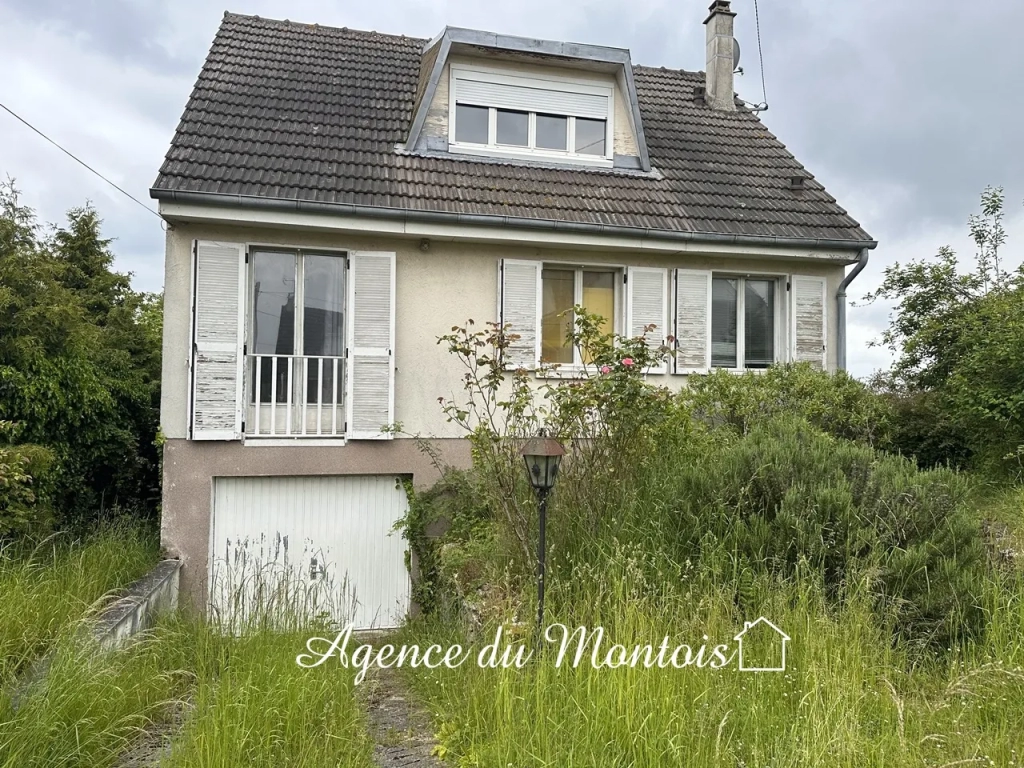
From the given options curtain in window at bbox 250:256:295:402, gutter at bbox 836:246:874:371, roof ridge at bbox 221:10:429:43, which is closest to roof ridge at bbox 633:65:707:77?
roof ridge at bbox 221:10:429:43

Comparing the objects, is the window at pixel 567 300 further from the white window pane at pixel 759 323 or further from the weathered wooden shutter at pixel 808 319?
the weathered wooden shutter at pixel 808 319

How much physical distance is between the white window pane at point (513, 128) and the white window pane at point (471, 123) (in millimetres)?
230

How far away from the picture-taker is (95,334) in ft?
28.5

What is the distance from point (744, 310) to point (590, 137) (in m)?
3.35

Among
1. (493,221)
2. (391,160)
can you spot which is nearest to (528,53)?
(391,160)

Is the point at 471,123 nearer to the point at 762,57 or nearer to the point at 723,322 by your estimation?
the point at 723,322

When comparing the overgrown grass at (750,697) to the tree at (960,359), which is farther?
the tree at (960,359)

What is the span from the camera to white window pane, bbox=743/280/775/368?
9875mm

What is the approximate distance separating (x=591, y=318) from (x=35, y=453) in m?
5.62

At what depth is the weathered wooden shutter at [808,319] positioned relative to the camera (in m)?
9.77

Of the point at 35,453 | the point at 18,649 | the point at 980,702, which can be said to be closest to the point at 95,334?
the point at 35,453

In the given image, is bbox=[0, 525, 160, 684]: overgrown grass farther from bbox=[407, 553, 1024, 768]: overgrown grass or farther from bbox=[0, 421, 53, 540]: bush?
bbox=[407, 553, 1024, 768]: overgrown grass

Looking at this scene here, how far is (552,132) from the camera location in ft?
33.6

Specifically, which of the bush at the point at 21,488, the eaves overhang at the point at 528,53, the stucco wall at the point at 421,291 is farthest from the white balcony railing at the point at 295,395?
the eaves overhang at the point at 528,53
